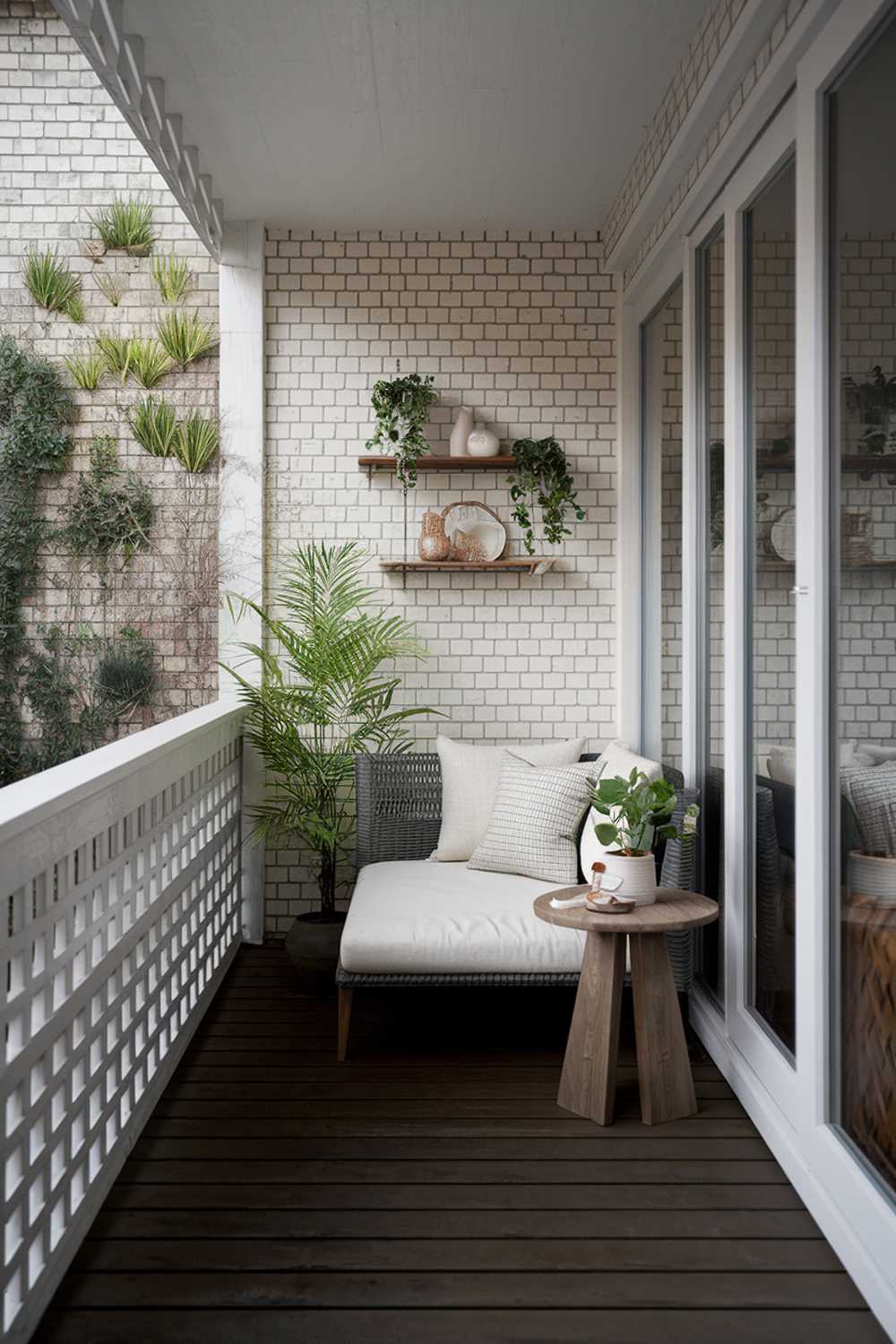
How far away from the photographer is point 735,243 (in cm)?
310

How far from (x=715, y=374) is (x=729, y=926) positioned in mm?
1727

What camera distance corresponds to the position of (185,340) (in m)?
5.64

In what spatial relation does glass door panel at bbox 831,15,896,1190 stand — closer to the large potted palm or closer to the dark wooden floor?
the dark wooden floor

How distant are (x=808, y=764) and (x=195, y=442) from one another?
4.00m

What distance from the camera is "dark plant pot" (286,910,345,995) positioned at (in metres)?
4.08

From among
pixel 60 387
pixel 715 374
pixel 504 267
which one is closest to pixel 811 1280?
pixel 715 374

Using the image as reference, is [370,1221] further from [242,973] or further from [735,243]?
[735,243]

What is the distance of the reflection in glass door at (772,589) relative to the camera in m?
2.72

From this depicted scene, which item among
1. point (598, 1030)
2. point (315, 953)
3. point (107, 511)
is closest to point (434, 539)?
point (315, 953)

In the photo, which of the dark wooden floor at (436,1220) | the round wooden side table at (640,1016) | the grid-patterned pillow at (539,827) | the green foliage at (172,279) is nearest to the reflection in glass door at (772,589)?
the round wooden side table at (640,1016)

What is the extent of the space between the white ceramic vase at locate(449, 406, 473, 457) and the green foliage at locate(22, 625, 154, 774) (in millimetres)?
2132

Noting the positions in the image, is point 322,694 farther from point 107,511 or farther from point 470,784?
point 107,511

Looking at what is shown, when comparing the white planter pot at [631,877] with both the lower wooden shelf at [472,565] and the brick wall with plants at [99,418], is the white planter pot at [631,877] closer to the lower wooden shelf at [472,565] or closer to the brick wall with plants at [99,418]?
the lower wooden shelf at [472,565]

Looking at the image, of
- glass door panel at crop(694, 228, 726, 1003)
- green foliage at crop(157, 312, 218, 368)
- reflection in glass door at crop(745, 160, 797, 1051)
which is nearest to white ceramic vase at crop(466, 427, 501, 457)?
glass door panel at crop(694, 228, 726, 1003)
